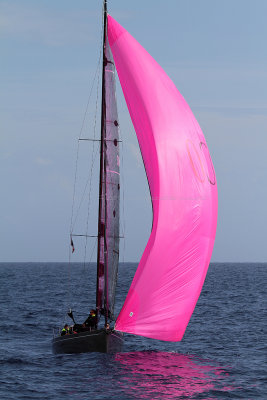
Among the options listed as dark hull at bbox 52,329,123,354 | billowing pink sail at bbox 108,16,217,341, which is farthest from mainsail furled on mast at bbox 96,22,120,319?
billowing pink sail at bbox 108,16,217,341

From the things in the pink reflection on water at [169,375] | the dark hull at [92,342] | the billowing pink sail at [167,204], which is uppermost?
the billowing pink sail at [167,204]

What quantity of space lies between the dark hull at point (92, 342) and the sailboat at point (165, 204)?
0.12 feet

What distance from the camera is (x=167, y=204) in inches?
869

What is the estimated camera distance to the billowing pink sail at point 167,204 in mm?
22000

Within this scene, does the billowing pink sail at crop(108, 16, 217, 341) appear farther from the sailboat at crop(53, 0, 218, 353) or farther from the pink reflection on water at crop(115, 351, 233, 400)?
the pink reflection on water at crop(115, 351, 233, 400)

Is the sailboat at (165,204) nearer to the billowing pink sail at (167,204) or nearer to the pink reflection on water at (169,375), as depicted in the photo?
the billowing pink sail at (167,204)

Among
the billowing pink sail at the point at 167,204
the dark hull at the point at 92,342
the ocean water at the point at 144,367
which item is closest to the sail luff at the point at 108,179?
the dark hull at the point at 92,342

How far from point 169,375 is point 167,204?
227 inches

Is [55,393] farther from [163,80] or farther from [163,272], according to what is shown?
[163,80]

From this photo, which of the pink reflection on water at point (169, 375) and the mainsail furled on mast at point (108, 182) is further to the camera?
the mainsail furled on mast at point (108, 182)

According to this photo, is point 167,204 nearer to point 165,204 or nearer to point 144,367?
point 165,204

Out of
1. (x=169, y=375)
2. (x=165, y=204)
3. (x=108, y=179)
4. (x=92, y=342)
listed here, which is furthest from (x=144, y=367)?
(x=108, y=179)

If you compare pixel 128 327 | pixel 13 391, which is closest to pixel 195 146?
pixel 128 327

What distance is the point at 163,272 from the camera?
72.1 ft
